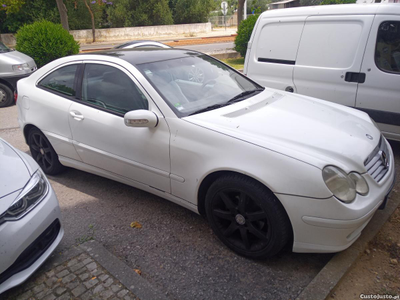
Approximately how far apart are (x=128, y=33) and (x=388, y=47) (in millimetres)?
29452

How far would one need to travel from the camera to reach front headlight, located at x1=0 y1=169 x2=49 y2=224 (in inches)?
92.0

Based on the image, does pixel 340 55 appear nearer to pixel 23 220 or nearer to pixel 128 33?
pixel 23 220

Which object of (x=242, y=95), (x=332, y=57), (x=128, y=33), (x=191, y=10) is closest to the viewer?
(x=242, y=95)

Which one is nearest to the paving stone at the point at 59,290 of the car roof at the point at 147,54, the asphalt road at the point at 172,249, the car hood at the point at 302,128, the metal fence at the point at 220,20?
the asphalt road at the point at 172,249

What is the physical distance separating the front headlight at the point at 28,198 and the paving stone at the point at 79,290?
0.65 metres

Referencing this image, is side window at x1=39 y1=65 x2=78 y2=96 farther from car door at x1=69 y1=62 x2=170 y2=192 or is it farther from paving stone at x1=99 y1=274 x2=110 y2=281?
paving stone at x1=99 y1=274 x2=110 y2=281

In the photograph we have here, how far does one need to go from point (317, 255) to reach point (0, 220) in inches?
94.4

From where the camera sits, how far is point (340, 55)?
15.0 ft

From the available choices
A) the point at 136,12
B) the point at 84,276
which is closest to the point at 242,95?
the point at 84,276

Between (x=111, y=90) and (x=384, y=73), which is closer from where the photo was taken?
(x=111, y=90)

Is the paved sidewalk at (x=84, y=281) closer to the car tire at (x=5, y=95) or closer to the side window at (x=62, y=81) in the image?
the side window at (x=62, y=81)

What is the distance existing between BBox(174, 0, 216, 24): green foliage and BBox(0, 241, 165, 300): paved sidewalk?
36.0m

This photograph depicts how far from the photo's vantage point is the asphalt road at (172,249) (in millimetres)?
2550

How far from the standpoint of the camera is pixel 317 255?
286 cm
